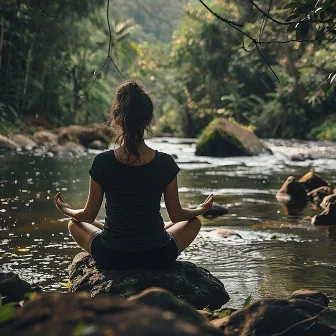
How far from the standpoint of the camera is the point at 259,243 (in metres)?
6.88

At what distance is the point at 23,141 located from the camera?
23.5 metres

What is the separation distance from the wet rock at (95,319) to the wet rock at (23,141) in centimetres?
2125

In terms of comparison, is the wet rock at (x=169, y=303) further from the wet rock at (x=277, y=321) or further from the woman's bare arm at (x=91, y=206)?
the woman's bare arm at (x=91, y=206)

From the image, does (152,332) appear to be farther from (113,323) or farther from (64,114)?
(64,114)

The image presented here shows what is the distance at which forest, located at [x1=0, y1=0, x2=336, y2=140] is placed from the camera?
90.4 feet

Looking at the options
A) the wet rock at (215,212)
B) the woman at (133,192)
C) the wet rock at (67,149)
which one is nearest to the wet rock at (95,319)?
the woman at (133,192)

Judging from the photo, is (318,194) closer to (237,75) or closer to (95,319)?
(95,319)

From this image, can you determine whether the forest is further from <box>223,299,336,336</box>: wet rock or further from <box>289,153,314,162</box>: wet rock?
<box>223,299,336,336</box>: wet rock

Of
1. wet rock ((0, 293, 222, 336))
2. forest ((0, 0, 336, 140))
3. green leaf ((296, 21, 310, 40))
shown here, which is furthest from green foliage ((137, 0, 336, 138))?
wet rock ((0, 293, 222, 336))

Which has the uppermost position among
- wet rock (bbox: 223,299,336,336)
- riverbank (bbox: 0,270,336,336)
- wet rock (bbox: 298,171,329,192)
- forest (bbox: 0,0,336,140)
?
forest (bbox: 0,0,336,140)

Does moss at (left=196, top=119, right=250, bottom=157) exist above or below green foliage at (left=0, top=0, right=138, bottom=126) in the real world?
below

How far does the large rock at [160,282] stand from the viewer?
4.47m

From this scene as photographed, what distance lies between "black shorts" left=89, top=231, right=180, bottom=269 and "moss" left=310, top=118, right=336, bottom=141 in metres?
25.8

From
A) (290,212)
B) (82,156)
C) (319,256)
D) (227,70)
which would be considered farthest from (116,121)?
(227,70)
